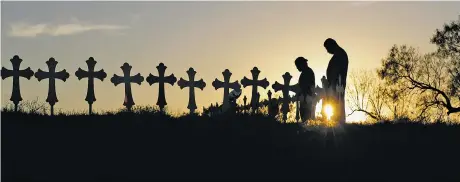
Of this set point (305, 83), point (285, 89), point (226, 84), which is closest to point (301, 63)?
point (305, 83)

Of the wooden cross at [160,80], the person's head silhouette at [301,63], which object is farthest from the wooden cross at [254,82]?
the person's head silhouette at [301,63]

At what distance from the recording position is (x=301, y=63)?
26078 millimetres

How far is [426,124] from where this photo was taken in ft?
80.7

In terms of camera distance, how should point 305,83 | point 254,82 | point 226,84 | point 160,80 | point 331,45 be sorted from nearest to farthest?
Answer: point 331,45 → point 305,83 → point 160,80 → point 226,84 → point 254,82

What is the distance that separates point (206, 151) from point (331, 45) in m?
6.34

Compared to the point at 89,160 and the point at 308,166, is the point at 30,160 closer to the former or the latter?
the point at 89,160

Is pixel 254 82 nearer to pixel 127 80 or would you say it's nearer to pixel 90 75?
pixel 127 80

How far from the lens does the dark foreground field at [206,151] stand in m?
16.2

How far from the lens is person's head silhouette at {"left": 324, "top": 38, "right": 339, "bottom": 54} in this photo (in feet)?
74.6

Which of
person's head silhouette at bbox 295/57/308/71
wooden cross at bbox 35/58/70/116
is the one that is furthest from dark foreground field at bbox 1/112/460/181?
wooden cross at bbox 35/58/70/116

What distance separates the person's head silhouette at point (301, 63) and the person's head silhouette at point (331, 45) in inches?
124

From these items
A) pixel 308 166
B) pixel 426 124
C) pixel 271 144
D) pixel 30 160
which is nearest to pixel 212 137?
pixel 271 144

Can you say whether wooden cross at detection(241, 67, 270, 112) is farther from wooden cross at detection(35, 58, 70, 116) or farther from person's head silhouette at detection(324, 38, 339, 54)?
person's head silhouette at detection(324, 38, 339, 54)

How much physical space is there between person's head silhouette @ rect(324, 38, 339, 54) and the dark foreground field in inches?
84.7
